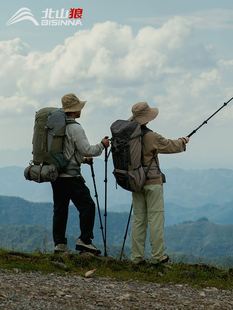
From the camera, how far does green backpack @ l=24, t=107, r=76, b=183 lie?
12695 mm

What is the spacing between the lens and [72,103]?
1287 cm

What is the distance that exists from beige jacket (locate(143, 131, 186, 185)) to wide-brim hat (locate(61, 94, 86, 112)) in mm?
1509

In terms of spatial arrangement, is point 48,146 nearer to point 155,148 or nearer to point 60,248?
point 155,148

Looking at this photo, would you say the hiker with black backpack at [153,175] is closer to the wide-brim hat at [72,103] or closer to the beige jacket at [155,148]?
the beige jacket at [155,148]

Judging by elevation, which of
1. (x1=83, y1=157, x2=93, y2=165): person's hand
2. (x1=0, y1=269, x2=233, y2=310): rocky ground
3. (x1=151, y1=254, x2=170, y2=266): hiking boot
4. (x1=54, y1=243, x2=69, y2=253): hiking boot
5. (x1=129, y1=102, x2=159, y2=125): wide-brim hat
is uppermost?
(x1=129, y1=102, x2=159, y2=125): wide-brim hat

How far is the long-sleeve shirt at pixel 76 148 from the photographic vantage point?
41.4 ft

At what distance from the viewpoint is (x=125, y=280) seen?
11961mm

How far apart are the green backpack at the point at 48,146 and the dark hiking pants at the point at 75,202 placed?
408 mm

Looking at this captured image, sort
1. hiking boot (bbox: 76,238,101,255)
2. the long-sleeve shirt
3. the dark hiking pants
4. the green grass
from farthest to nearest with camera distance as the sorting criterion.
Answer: hiking boot (bbox: 76,238,101,255), the dark hiking pants, the long-sleeve shirt, the green grass

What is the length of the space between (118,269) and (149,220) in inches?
47.8

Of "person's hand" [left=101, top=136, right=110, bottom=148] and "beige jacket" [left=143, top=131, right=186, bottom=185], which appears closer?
"beige jacket" [left=143, top=131, right=186, bottom=185]

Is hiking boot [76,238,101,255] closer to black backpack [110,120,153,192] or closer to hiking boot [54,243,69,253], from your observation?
hiking boot [54,243,69,253]

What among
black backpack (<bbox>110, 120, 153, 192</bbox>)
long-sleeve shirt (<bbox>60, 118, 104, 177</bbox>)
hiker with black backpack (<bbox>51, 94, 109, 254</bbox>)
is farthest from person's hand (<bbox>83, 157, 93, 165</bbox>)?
black backpack (<bbox>110, 120, 153, 192</bbox>)

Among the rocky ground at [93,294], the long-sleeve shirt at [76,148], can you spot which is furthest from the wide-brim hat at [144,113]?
the rocky ground at [93,294]
